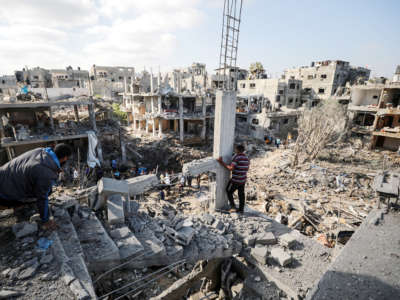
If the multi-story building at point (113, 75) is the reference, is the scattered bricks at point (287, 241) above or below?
below

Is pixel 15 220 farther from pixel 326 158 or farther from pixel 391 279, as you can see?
pixel 326 158

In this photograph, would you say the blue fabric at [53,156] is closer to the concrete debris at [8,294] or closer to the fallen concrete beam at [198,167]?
the concrete debris at [8,294]

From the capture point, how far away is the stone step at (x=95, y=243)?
10.7ft

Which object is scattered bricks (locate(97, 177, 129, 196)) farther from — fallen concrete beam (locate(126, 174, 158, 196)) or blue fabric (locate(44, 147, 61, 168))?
blue fabric (locate(44, 147, 61, 168))

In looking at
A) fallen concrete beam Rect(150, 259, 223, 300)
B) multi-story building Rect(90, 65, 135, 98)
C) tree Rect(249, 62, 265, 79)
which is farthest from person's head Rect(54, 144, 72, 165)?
tree Rect(249, 62, 265, 79)

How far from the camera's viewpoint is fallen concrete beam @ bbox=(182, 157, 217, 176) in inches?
218

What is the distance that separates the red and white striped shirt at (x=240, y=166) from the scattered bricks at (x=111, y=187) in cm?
292

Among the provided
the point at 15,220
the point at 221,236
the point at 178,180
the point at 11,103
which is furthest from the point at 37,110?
the point at 221,236

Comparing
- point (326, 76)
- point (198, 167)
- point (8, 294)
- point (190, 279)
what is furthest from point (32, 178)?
point (326, 76)

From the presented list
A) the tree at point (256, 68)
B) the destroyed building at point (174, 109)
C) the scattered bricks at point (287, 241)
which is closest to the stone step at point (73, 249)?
the scattered bricks at point (287, 241)

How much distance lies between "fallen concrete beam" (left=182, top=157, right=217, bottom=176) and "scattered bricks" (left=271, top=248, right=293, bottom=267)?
2596mm

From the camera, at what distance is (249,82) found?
3497cm

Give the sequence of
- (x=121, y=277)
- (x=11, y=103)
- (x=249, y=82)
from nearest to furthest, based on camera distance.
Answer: (x=121, y=277) → (x=11, y=103) → (x=249, y=82)

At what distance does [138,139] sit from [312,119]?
18468mm
